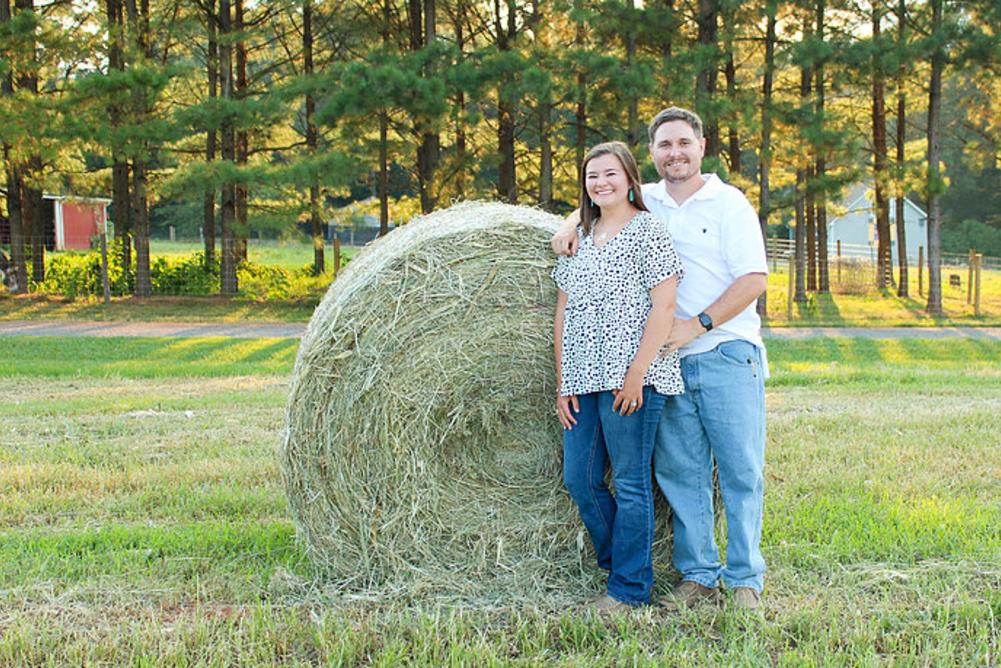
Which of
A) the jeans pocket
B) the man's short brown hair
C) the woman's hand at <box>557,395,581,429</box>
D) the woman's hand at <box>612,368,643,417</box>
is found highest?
the man's short brown hair

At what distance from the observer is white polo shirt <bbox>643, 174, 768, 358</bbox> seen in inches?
143

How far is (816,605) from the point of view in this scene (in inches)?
146

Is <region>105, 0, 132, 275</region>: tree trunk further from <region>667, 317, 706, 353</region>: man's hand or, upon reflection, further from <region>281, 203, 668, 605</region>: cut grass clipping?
<region>667, 317, 706, 353</region>: man's hand

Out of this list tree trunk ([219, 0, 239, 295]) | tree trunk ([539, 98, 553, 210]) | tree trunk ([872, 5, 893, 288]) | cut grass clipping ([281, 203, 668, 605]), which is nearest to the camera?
cut grass clipping ([281, 203, 668, 605])

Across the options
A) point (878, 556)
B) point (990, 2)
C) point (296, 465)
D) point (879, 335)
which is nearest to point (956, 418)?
point (878, 556)

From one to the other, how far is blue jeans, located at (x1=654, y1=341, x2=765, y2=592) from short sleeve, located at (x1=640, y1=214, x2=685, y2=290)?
0.33 m

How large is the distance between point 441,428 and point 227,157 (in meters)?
15.6

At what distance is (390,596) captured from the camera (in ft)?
12.8

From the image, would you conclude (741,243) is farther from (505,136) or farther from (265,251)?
(265,251)

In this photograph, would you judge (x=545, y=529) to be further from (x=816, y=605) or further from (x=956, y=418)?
(x=956, y=418)

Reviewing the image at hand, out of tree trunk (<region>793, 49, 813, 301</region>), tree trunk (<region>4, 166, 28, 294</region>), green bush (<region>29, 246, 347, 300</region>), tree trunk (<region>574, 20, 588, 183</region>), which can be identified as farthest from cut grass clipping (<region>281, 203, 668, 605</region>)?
tree trunk (<region>4, 166, 28, 294</region>)

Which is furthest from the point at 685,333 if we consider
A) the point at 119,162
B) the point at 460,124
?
the point at 119,162

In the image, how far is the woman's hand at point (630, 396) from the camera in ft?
11.8

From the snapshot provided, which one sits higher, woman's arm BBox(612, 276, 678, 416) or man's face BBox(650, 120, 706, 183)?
man's face BBox(650, 120, 706, 183)
